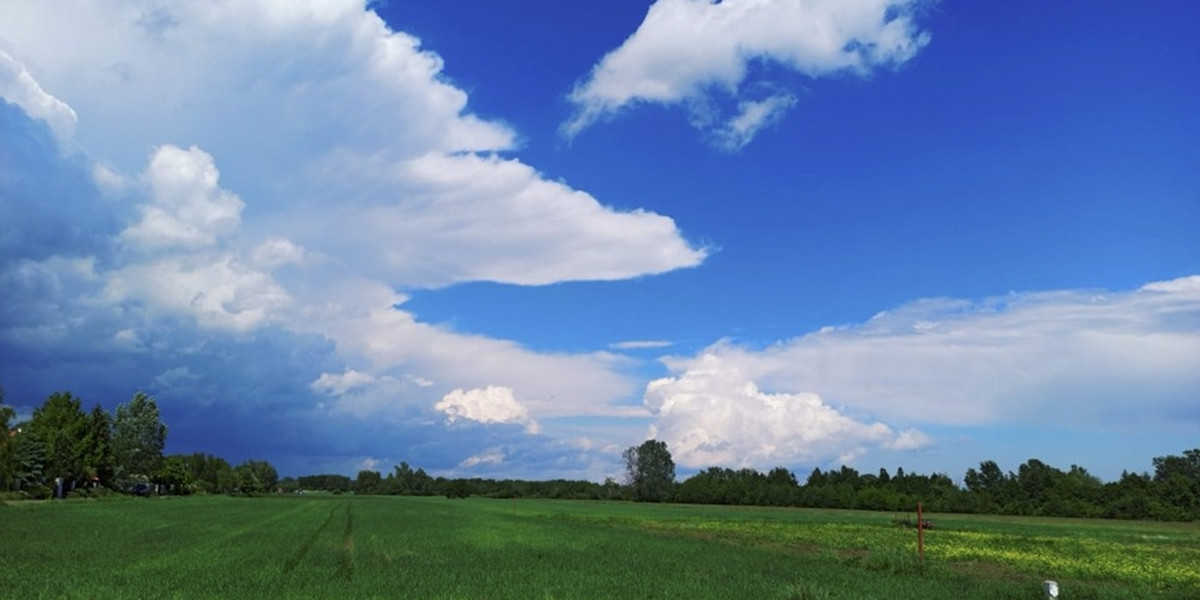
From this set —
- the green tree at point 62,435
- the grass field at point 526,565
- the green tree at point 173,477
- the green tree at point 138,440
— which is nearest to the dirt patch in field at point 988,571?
the grass field at point 526,565

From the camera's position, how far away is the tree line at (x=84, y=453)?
99.2m

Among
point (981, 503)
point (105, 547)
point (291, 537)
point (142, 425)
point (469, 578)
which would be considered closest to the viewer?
point (469, 578)

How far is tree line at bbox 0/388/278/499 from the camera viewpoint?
9925cm

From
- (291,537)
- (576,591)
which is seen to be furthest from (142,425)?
(576,591)

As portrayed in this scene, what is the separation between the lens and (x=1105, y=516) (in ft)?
417

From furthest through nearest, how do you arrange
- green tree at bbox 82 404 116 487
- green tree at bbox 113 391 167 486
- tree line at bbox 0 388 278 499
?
1. green tree at bbox 113 391 167 486
2. green tree at bbox 82 404 116 487
3. tree line at bbox 0 388 278 499

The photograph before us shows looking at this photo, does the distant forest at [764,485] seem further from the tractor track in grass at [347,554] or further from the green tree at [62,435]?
the tractor track in grass at [347,554]

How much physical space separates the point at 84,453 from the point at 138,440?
113ft

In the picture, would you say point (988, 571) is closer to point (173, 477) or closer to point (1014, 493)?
point (1014, 493)

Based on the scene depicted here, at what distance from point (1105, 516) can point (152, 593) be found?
142583mm

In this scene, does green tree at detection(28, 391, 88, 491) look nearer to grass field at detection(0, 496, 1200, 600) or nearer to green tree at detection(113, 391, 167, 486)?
green tree at detection(113, 391, 167, 486)

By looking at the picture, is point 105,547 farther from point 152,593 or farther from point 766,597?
point 766,597

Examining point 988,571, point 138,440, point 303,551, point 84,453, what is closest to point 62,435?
point 84,453

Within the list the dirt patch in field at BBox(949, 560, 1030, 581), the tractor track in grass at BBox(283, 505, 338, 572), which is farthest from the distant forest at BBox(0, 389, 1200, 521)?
the dirt patch in field at BBox(949, 560, 1030, 581)
